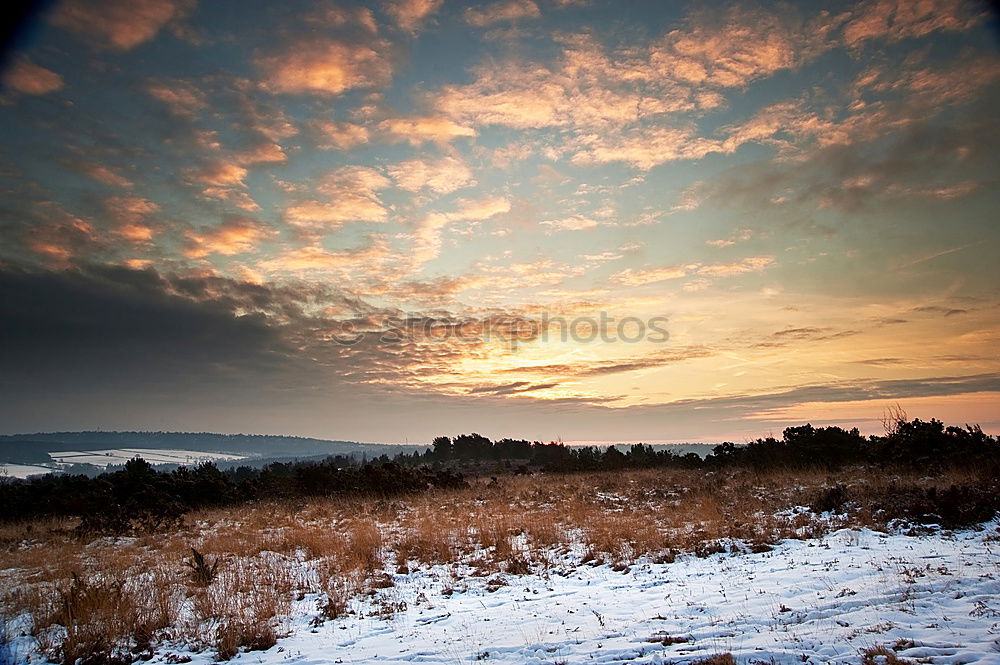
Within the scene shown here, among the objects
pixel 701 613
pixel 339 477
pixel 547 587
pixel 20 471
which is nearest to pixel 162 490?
pixel 339 477

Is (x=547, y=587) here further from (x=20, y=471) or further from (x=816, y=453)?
(x=20, y=471)

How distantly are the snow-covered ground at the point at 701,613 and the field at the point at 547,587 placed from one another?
1.6 inches

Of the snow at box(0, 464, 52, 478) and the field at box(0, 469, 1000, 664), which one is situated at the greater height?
the field at box(0, 469, 1000, 664)

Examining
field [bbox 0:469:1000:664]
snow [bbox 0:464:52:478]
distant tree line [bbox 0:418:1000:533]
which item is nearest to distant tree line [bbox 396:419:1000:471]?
distant tree line [bbox 0:418:1000:533]

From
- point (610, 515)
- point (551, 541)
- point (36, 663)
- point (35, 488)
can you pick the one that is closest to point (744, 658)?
point (551, 541)

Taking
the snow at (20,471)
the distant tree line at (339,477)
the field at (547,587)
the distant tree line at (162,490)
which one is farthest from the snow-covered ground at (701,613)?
the snow at (20,471)

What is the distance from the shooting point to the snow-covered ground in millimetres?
6156

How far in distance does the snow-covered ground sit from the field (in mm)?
41

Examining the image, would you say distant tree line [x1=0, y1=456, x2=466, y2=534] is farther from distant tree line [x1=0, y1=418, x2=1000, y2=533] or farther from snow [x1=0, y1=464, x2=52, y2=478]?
snow [x1=0, y1=464, x2=52, y2=478]

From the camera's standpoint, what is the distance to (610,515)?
16.1m

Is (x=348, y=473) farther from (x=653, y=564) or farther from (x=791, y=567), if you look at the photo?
(x=791, y=567)

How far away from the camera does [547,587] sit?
981 centimetres

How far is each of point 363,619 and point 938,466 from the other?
66.2 feet

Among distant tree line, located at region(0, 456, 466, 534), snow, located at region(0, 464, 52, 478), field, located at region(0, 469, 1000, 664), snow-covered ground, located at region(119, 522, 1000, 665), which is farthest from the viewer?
snow, located at region(0, 464, 52, 478)
